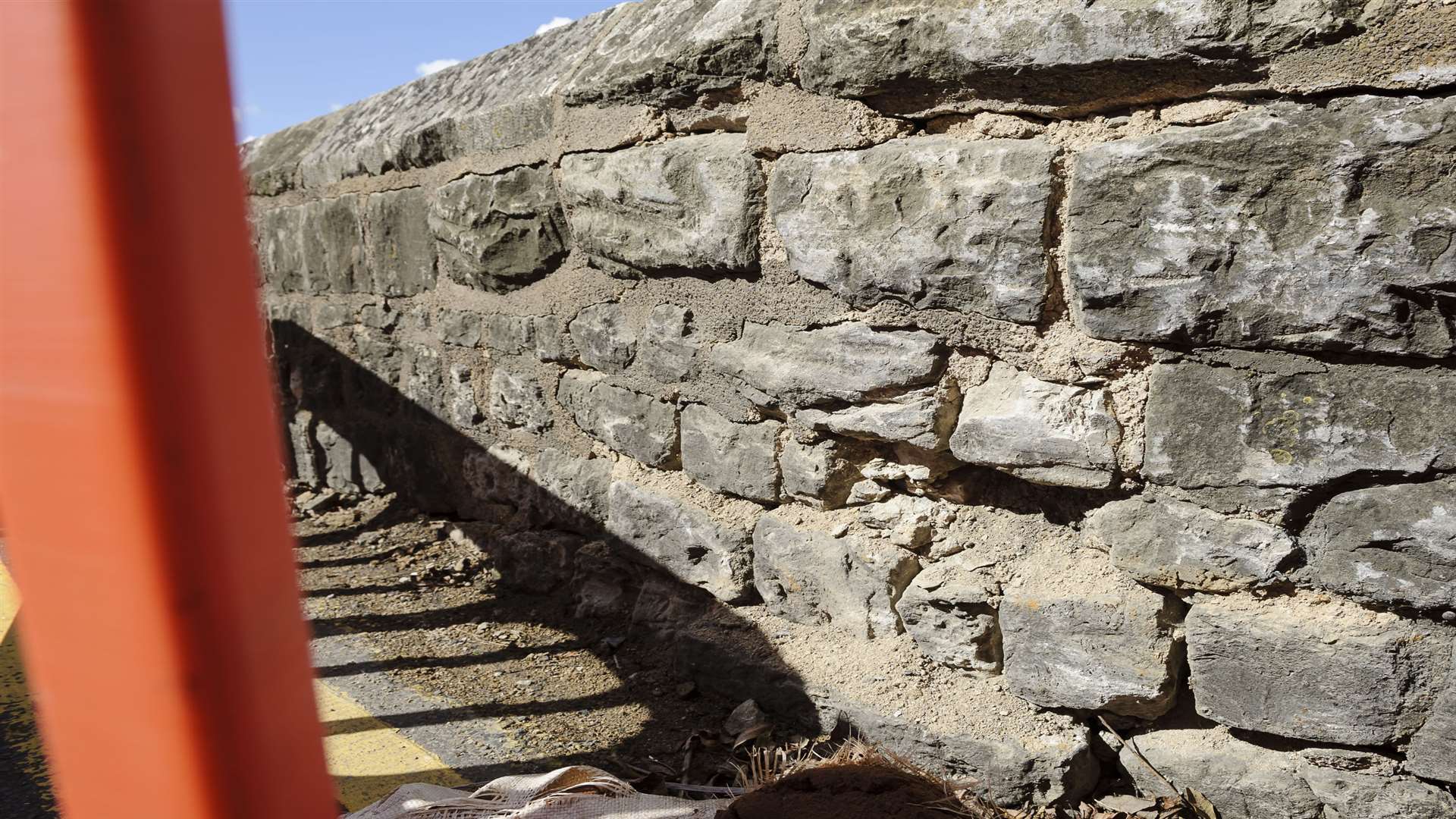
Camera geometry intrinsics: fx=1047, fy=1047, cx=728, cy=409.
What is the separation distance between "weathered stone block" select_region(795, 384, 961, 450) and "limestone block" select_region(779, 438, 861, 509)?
0.36 feet

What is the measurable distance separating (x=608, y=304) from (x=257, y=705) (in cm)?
206

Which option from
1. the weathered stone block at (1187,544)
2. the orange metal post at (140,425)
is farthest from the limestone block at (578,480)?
the orange metal post at (140,425)

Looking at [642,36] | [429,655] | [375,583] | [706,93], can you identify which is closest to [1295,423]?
[706,93]

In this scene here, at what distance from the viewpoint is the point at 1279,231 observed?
1.43m

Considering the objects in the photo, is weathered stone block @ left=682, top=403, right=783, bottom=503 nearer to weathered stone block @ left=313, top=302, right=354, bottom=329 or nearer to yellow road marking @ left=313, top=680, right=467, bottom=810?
yellow road marking @ left=313, top=680, right=467, bottom=810

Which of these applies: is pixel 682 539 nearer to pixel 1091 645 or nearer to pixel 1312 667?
pixel 1091 645

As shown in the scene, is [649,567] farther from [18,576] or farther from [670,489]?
[18,576]

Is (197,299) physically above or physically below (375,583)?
above

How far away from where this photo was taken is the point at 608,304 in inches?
101

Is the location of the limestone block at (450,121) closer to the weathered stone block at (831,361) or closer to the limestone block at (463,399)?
the limestone block at (463,399)

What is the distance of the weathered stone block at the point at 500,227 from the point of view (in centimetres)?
267

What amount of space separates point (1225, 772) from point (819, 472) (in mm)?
875

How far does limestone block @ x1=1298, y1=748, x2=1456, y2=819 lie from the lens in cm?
A: 152

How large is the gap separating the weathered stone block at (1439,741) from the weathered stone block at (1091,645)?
1.12 feet
